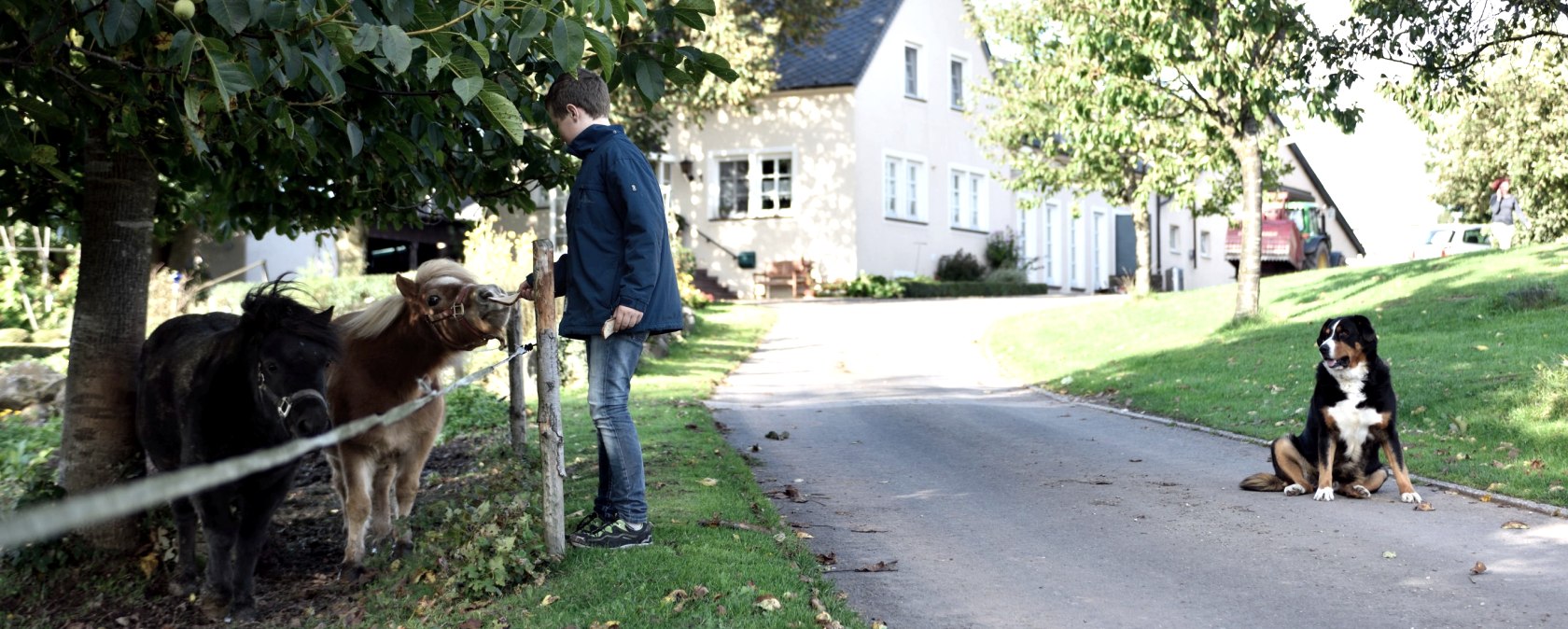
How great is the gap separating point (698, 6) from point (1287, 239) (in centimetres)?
3369

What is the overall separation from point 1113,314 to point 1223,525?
16.8 m

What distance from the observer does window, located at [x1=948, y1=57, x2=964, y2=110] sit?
39.6 m

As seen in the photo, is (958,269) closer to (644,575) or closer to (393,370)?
(393,370)

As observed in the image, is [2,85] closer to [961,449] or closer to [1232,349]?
[961,449]

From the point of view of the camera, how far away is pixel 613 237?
5.86 meters

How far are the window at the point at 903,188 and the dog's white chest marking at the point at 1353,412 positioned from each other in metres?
28.7

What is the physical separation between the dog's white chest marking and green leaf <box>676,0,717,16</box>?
16.1 feet

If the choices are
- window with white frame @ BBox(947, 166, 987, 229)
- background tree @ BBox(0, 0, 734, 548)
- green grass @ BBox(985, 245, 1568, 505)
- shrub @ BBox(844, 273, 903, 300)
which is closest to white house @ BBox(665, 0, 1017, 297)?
shrub @ BBox(844, 273, 903, 300)

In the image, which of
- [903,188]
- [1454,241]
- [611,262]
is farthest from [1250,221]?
[1454,241]

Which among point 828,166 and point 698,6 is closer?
point 698,6

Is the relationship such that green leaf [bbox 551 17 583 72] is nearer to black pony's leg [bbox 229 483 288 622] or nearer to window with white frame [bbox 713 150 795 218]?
black pony's leg [bbox 229 483 288 622]

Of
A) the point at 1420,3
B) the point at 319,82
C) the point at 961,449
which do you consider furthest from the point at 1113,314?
the point at 319,82

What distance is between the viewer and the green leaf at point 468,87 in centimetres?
385

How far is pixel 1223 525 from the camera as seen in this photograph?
7297 millimetres
